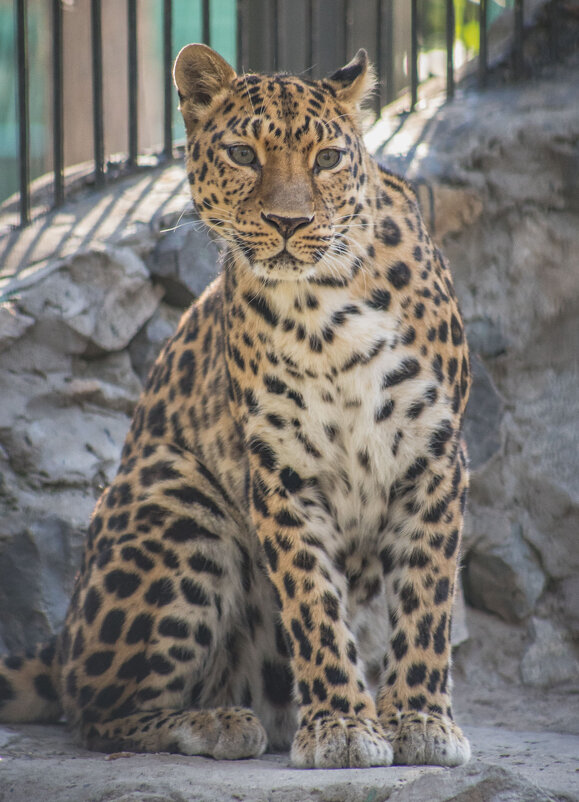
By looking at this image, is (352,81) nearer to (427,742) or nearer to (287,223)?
(287,223)

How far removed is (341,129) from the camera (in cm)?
433

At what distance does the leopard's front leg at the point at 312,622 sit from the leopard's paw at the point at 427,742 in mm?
89

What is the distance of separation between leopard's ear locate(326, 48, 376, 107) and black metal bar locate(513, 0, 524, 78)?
3128mm

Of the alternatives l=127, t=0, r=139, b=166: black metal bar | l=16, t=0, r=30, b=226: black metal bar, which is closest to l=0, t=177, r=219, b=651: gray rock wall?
l=16, t=0, r=30, b=226: black metal bar

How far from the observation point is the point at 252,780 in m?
3.54

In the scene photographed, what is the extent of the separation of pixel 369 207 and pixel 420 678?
5.90 ft

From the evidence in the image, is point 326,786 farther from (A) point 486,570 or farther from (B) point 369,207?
(A) point 486,570

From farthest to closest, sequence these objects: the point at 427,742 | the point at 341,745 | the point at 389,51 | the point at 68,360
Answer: the point at 389,51 → the point at 68,360 → the point at 427,742 → the point at 341,745

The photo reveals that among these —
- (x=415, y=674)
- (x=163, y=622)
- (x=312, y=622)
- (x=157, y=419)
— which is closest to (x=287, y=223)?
(x=157, y=419)

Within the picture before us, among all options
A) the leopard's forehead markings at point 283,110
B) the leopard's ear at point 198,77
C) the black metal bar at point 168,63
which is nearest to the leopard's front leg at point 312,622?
the leopard's forehead markings at point 283,110

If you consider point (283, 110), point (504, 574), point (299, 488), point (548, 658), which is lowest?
point (548, 658)

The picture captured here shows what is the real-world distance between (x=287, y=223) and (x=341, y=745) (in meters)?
1.83

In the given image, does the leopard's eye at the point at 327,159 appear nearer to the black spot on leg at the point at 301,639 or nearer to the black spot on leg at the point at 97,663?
the black spot on leg at the point at 301,639

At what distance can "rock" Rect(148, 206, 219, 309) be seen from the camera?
20.8 feet
